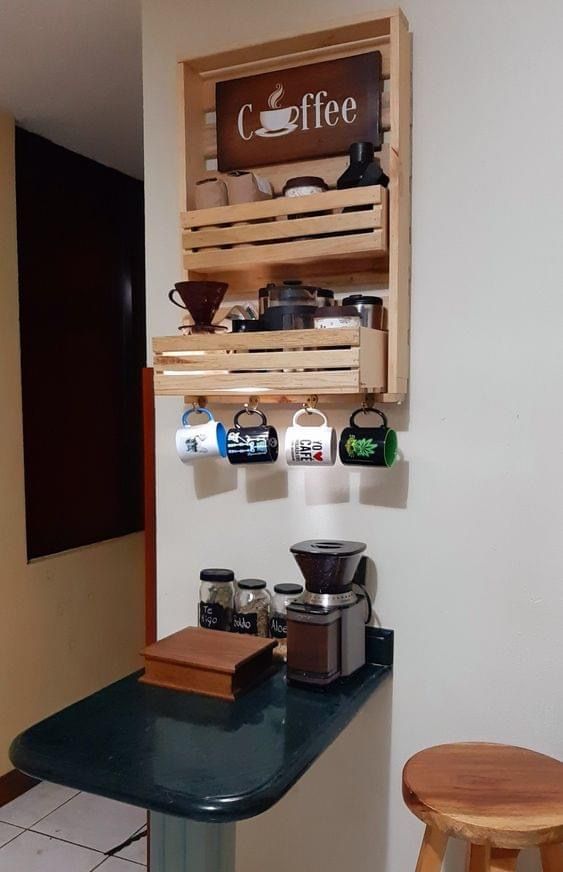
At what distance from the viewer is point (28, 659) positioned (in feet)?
8.87

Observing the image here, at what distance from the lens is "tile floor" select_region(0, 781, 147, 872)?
229 cm

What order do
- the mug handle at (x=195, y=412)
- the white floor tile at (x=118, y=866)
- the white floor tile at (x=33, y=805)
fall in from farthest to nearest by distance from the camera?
1. the white floor tile at (x=33, y=805)
2. the white floor tile at (x=118, y=866)
3. the mug handle at (x=195, y=412)

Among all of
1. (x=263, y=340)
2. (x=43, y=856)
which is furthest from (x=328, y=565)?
(x=43, y=856)

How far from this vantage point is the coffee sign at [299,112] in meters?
1.52

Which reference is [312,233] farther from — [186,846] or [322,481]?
[186,846]

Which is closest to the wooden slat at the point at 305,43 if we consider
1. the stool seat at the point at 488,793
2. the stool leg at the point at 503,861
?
the stool seat at the point at 488,793

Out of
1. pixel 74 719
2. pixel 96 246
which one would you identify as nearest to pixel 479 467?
pixel 74 719

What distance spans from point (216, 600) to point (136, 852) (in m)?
1.22

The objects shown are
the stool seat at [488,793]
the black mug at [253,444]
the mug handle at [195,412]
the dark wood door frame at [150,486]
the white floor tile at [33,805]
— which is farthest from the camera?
the white floor tile at [33,805]

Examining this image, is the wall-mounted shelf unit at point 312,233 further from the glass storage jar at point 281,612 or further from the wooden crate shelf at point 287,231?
the glass storage jar at point 281,612

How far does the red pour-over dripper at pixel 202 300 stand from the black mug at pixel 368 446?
361 millimetres

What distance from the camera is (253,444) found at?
5.21ft

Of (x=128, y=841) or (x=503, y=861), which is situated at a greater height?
(x=503, y=861)

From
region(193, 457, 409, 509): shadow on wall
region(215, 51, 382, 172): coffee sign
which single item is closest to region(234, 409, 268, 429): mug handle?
region(193, 457, 409, 509): shadow on wall
